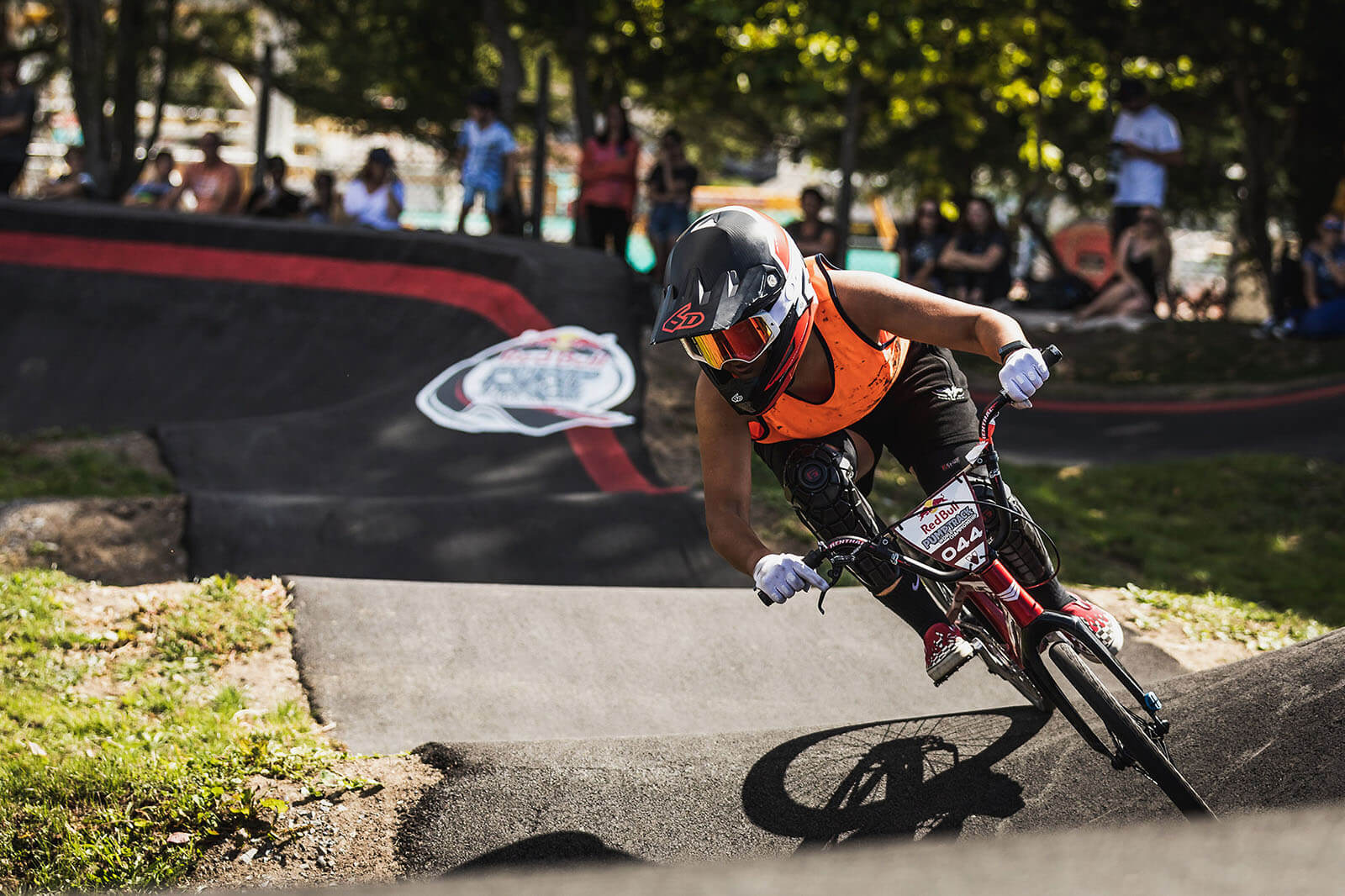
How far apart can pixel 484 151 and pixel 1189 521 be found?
26.8ft

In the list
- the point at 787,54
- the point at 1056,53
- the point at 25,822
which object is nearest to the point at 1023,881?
the point at 25,822

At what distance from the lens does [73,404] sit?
1084cm

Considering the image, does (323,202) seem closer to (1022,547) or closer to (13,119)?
(13,119)

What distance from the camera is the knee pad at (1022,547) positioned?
3.90m

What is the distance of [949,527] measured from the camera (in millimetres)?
3793

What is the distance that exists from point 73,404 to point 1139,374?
1048cm

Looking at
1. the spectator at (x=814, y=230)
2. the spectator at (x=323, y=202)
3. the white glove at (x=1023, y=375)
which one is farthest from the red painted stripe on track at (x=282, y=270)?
the white glove at (x=1023, y=375)

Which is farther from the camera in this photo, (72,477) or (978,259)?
(978,259)

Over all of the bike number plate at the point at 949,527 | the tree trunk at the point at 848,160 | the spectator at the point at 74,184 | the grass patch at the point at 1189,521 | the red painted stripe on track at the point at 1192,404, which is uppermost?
the tree trunk at the point at 848,160

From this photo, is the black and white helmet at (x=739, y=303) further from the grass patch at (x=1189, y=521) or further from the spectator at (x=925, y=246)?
the spectator at (x=925, y=246)

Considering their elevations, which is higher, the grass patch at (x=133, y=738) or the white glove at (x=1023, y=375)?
the white glove at (x=1023, y=375)

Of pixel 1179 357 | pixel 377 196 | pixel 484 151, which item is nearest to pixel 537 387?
pixel 484 151

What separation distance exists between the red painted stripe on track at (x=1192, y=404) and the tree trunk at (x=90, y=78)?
41.4 feet

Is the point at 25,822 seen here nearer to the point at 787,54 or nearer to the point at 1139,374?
the point at 787,54
